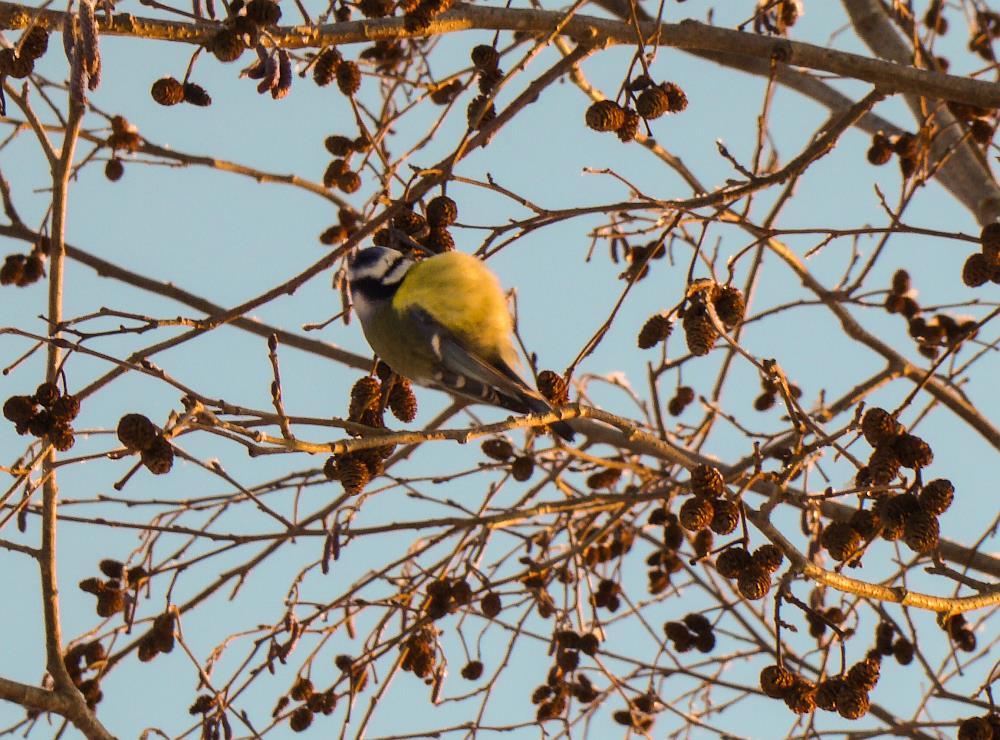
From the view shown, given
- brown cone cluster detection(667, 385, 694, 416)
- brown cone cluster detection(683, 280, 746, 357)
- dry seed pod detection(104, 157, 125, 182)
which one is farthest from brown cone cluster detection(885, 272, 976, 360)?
dry seed pod detection(104, 157, 125, 182)

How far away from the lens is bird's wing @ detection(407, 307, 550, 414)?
138 inches

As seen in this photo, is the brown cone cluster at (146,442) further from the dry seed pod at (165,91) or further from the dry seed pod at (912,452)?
the dry seed pod at (912,452)

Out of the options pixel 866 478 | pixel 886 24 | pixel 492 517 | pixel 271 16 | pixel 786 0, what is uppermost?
pixel 886 24

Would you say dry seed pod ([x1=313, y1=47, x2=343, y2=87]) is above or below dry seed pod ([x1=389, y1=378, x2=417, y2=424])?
above

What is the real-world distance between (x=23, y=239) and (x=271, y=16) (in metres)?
1.37

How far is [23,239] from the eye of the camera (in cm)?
367

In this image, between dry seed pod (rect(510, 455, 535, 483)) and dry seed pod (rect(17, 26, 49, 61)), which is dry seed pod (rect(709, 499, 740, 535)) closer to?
dry seed pod (rect(510, 455, 535, 483))

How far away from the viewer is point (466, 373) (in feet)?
11.8

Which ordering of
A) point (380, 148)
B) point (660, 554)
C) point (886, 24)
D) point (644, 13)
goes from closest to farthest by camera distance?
point (380, 148) → point (644, 13) → point (660, 554) → point (886, 24)

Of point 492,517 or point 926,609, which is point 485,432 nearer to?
point 926,609

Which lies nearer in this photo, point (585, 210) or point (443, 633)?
point (585, 210)

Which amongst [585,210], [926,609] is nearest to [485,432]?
[585,210]

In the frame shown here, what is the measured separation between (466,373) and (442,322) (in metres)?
0.20

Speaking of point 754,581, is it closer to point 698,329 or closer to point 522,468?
point 698,329
